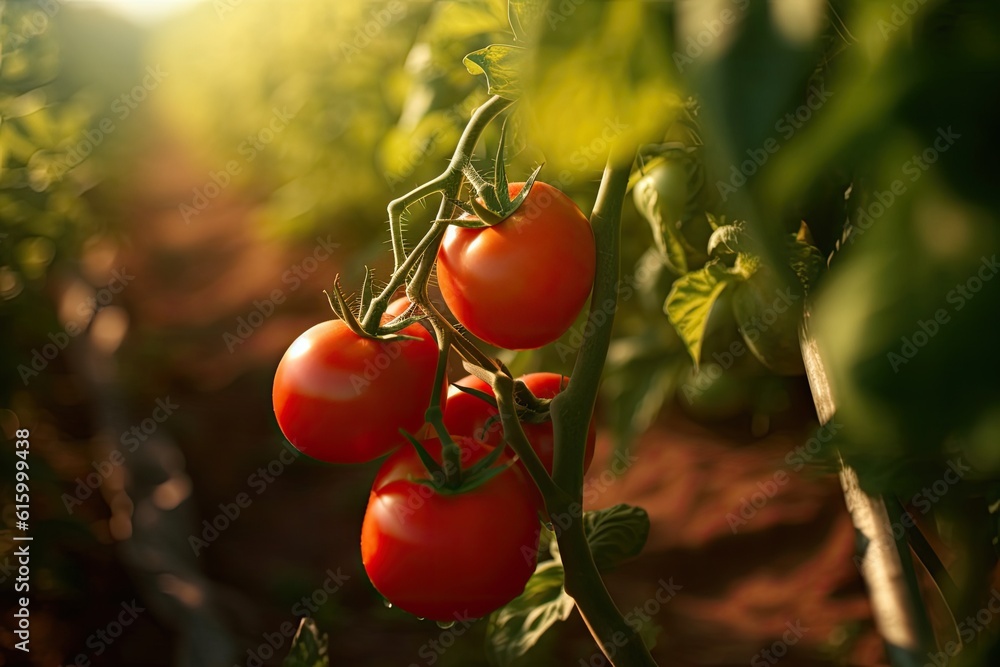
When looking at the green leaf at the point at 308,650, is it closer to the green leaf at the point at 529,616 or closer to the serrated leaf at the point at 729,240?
the green leaf at the point at 529,616

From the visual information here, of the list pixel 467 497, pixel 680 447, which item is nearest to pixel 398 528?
pixel 467 497

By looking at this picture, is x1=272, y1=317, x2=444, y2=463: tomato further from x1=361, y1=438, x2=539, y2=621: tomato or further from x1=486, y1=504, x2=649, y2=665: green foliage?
x1=486, y1=504, x2=649, y2=665: green foliage

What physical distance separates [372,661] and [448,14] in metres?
1.29

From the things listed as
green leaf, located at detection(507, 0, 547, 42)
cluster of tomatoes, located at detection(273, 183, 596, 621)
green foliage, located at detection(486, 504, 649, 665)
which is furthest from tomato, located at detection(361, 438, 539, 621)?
green leaf, located at detection(507, 0, 547, 42)

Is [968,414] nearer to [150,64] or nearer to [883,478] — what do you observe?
[883,478]

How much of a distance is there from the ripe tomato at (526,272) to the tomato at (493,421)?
7cm

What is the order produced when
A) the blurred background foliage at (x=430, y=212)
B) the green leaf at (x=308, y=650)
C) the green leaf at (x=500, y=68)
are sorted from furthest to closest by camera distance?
the green leaf at (x=308, y=650)
the green leaf at (x=500, y=68)
the blurred background foliage at (x=430, y=212)

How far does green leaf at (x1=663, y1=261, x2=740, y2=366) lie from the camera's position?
60 cm

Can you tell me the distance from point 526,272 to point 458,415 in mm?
133

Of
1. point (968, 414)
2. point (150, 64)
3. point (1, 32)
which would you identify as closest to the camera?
point (968, 414)

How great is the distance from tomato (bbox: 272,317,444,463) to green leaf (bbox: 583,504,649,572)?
0.17 meters

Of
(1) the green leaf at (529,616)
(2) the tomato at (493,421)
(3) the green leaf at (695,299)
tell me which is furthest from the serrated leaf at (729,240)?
(1) the green leaf at (529,616)

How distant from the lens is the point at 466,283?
45 centimetres

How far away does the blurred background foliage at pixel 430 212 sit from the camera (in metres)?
0.22
